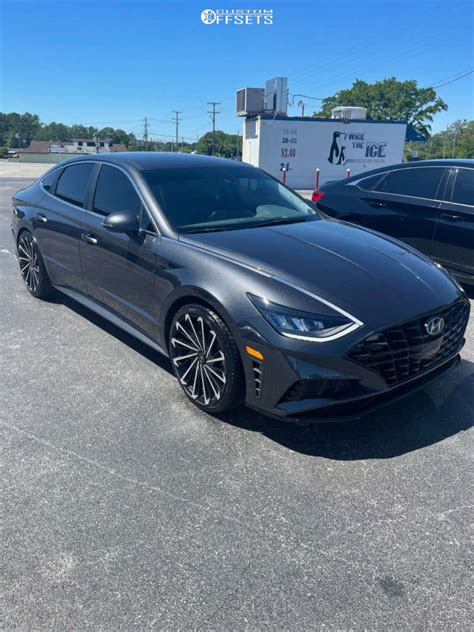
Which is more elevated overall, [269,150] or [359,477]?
[269,150]

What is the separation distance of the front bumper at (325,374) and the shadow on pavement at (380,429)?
0.28 meters

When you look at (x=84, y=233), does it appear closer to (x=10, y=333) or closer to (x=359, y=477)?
(x=10, y=333)

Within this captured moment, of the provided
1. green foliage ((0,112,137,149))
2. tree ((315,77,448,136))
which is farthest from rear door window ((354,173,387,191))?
green foliage ((0,112,137,149))

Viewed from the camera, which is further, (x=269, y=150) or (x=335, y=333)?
(x=269, y=150)

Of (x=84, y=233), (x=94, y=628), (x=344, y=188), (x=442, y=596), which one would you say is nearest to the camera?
(x=94, y=628)

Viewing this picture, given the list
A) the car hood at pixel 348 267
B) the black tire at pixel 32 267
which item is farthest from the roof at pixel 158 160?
the black tire at pixel 32 267

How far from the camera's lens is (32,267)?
5.38m

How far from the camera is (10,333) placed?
4582 millimetres

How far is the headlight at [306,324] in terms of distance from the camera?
8.66 feet

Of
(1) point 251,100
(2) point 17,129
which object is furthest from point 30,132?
(1) point 251,100

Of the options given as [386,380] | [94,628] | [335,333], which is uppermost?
[335,333]

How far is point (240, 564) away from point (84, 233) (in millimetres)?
3006

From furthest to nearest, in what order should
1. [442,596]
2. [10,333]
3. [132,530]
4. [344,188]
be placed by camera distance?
[344,188] < [10,333] < [132,530] < [442,596]

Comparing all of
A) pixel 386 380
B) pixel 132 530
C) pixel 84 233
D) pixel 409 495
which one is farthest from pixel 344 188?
pixel 132 530
